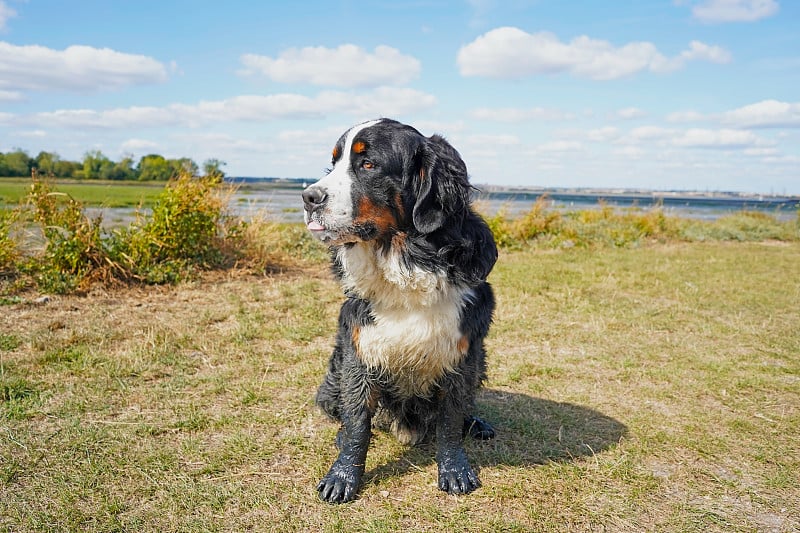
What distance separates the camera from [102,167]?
2812cm

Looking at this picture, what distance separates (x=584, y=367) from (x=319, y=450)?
9.37ft

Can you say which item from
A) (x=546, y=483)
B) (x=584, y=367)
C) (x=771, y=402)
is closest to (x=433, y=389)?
(x=546, y=483)

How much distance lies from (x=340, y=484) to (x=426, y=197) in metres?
1.63

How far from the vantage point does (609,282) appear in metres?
8.96

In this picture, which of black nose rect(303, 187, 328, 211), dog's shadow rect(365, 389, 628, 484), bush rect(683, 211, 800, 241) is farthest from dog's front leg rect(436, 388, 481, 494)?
bush rect(683, 211, 800, 241)

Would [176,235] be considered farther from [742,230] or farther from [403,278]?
[742,230]

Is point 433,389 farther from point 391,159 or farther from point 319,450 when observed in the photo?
point 391,159

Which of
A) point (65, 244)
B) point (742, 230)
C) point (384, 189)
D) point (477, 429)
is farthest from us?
point (742, 230)

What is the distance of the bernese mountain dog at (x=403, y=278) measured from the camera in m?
2.88

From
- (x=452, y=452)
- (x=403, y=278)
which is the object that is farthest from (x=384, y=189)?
(x=452, y=452)

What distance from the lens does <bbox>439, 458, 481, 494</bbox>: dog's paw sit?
3137 mm

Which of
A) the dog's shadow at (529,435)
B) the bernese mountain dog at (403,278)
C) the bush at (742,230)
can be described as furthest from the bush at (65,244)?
the bush at (742,230)

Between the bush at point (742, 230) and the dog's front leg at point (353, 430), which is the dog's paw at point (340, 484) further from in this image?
the bush at point (742, 230)

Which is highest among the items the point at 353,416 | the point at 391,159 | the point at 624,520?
the point at 391,159
